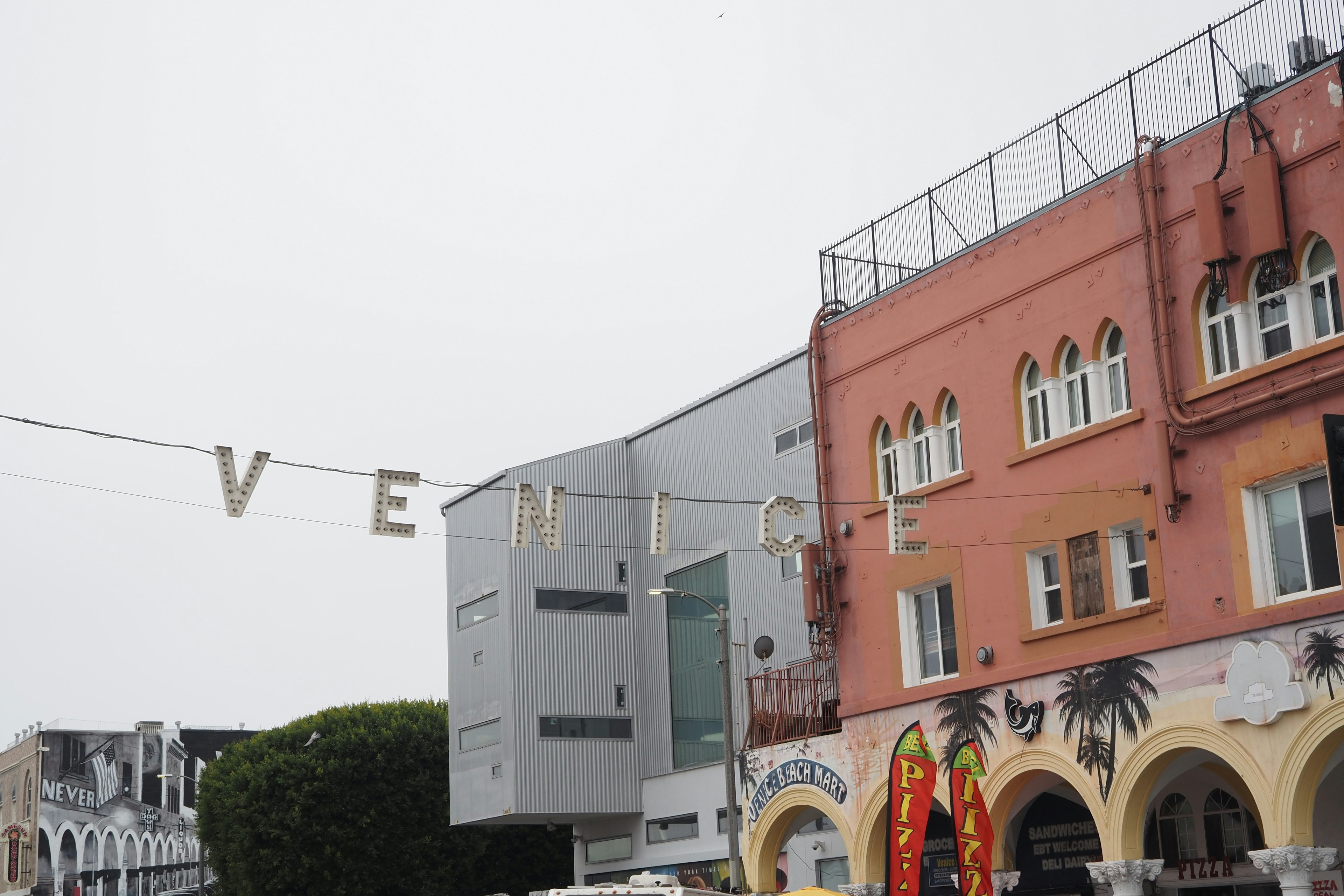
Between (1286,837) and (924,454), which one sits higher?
(924,454)

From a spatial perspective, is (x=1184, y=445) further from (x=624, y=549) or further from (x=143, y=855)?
(x=143, y=855)

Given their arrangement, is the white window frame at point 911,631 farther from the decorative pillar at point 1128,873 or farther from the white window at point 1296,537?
the white window at point 1296,537

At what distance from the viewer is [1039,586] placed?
2214 cm

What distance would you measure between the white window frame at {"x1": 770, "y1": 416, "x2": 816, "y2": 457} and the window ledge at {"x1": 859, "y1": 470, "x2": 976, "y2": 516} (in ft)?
26.9

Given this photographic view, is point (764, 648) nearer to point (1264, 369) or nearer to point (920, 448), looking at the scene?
point (920, 448)

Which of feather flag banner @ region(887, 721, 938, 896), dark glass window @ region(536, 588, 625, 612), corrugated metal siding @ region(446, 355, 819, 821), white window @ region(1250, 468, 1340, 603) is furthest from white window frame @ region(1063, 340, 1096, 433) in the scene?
dark glass window @ region(536, 588, 625, 612)

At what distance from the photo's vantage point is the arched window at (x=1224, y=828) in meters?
21.8

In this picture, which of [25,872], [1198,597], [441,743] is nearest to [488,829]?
[441,743]

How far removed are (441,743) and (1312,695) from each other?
36.8m

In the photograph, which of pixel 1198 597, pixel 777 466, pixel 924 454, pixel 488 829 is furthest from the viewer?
pixel 488 829

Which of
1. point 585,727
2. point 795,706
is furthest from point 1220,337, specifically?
point 585,727

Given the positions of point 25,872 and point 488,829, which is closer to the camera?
point 488,829

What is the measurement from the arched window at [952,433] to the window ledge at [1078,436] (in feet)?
4.73

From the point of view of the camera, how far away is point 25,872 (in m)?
91.6
